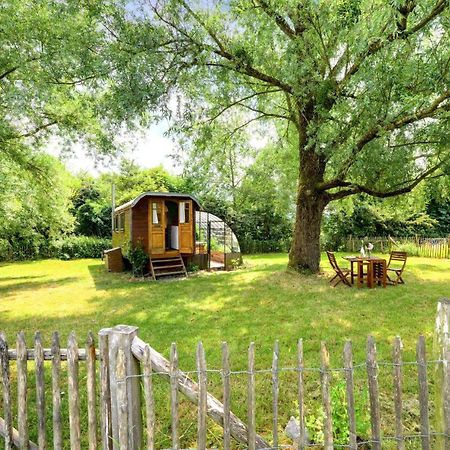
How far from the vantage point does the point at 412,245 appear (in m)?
19.0

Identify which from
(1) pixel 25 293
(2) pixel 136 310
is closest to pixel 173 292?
(2) pixel 136 310

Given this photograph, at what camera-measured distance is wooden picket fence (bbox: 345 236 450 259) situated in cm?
1727

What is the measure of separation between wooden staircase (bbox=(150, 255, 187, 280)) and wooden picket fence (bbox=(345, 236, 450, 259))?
12.7 m

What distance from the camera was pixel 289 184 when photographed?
70.9 feet

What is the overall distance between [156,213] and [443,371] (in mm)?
12254

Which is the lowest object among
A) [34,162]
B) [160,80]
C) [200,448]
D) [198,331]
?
[198,331]

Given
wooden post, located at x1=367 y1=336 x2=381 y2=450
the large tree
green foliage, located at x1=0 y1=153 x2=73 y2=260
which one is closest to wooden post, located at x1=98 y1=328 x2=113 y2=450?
wooden post, located at x1=367 y1=336 x2=381 y2=450

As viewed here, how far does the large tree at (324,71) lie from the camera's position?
22.8 ft

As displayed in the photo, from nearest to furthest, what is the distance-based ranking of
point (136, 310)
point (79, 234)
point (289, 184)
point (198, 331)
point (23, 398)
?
point (23, 398), point (198, 331), point (136, 310), point (289, 184), point (79, 234)

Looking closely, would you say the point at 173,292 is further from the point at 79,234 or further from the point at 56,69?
the point at 79,234

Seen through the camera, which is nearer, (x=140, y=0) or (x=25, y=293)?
(x=140, y=0)

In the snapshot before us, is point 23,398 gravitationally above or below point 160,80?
below

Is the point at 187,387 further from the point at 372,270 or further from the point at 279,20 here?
the point at 279,20

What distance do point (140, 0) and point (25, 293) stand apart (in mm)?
8848
